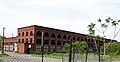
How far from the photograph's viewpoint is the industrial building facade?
71062 millimetres

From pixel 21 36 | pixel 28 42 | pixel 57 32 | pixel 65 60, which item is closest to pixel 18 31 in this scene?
pixel 21 36

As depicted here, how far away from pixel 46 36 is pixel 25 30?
25.9ft

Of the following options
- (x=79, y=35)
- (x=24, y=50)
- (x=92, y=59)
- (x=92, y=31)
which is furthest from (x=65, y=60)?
(x=79, y=35)

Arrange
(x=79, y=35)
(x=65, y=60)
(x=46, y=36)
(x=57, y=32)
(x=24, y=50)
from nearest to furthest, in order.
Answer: (x=65, y=60) → (x=24, y=50) → (x=46, y=36) → (x=57, y=32) → (x=79, y=35)

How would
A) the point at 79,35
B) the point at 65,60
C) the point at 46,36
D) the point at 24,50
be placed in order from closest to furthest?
the point at 65,60 < the point at 24,50 < the point at 46,36 < the point at 79,35

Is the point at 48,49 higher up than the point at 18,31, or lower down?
lower down

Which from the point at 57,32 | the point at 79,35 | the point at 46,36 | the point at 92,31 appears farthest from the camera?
the point at 79,35

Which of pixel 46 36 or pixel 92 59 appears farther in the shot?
pixel 46 36

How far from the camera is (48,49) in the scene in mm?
75562

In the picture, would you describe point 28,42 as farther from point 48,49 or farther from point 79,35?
point 79,35

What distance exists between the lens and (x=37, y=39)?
72.4 m

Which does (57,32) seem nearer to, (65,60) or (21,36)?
(21,36)

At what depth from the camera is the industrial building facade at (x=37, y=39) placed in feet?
233

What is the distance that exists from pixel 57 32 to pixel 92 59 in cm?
6091
